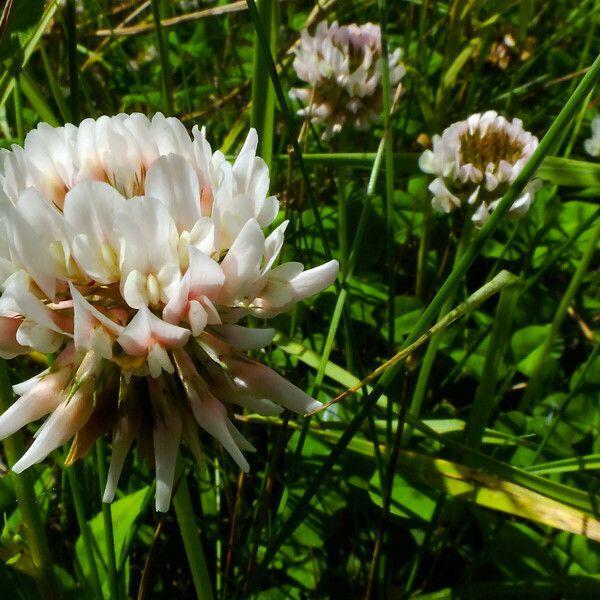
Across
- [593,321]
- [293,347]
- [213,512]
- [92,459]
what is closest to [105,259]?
[293,347]

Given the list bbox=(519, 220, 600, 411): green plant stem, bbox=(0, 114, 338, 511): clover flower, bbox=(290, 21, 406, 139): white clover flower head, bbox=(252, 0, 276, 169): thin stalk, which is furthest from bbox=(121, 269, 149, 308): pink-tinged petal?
bbox=(290, 21, 406, 139): white clover flower head

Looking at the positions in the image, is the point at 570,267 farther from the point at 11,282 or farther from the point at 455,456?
the point at 11,282

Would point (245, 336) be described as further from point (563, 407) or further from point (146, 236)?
point (563, 407)

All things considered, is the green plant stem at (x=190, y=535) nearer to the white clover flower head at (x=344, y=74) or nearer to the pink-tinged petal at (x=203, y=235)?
the pink-tinged petal at (x=203, y=235)

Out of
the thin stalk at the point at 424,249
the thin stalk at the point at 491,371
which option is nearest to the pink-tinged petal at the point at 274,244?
the thin stalk at the point at 491,371

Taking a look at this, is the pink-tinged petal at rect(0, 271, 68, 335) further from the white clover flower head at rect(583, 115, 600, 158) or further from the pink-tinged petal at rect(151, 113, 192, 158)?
the white clover flower head at rect(583, 115, 600, 158)

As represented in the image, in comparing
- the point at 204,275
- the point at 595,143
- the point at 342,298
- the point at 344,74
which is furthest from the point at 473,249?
the point at 595,143
